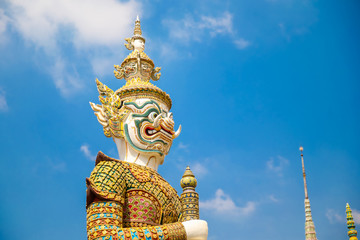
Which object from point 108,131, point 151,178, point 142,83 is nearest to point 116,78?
point 142,83

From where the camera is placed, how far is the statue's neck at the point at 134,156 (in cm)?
703

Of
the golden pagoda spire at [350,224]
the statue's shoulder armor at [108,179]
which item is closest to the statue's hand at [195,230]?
the statue's shoulder armor at [108,179]

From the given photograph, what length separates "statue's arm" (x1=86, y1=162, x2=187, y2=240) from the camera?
569 centimetres

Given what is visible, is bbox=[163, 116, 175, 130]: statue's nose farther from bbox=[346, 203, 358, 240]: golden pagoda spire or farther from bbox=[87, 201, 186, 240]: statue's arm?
bbox=[346, 203, 358, 240]: golden pagoda spire

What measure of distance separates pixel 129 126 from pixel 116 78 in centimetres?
130

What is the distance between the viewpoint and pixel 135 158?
7035 mm

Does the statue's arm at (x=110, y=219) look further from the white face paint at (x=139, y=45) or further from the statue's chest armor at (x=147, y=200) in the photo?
the white face paint at (x=139, y=45)

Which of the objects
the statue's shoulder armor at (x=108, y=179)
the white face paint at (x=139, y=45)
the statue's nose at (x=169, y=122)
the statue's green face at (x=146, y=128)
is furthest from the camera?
the white face paint at (x=139, y=45)

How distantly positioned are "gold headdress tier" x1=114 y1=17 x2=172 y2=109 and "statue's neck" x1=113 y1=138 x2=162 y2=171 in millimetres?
750

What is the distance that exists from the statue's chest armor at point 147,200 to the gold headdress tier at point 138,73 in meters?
1.30

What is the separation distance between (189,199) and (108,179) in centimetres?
112

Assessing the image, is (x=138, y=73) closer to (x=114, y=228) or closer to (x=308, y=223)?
(x=114, y=228)

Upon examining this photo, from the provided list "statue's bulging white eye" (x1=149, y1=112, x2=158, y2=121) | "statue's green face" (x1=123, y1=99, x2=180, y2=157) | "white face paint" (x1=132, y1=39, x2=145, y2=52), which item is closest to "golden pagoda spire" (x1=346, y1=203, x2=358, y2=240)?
"statue's green face" (x1=123, y1=99, x2=180, y2=157)

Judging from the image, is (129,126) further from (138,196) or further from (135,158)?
(138,196)
